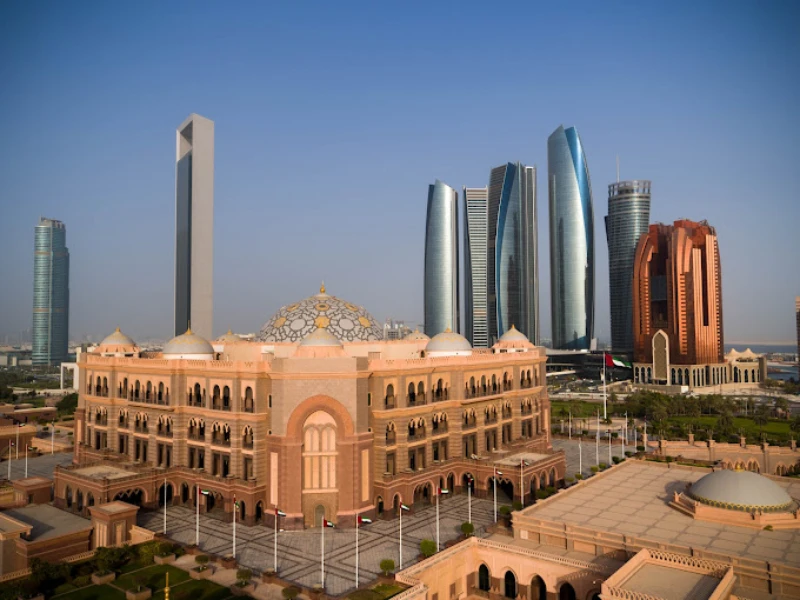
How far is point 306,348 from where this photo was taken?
41.9m

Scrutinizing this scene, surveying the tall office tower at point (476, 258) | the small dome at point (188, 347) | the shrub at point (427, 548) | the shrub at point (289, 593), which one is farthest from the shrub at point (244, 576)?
the tall office tower at point (476, 258)

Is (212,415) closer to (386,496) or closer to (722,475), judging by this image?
(386,496)

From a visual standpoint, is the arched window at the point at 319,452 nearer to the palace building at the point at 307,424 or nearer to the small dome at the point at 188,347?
the palace building at the point at 307,424

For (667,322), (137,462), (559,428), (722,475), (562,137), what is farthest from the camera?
(562,137)

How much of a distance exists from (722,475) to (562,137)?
15234cm

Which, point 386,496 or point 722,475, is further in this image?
point 386,496

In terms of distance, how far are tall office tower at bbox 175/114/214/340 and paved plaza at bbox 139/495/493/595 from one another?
13599 cm

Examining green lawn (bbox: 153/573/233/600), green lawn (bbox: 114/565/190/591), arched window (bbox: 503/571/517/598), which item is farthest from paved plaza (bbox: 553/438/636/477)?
green lawn (bbox: 114/565/190/591)

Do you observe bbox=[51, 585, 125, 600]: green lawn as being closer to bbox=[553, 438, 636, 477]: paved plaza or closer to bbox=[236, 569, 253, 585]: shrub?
bbox=[236, 569, 253, 585]: shrub

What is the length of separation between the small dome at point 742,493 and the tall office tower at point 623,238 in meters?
135

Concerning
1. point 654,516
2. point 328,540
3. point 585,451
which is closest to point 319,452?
point 328,540

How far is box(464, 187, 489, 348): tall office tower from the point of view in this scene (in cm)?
18038

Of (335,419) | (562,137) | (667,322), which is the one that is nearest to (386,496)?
(335,419)

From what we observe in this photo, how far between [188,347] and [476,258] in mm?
137019
